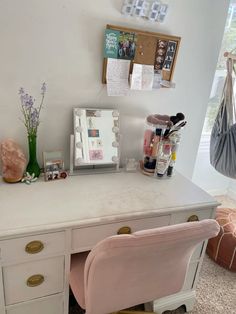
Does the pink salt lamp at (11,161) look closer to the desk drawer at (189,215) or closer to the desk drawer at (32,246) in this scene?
the desk drawer at (32,246)

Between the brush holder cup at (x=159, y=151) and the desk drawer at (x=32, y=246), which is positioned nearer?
the desk drawer at (x=32, y=246)

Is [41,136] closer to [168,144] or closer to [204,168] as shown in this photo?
[168,144]

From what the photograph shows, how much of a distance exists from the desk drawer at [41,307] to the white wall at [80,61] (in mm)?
741

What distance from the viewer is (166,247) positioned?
0.93 meters

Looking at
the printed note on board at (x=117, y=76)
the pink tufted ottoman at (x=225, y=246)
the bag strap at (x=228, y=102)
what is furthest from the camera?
the pink tufted ottoman at (x=225, y=246)

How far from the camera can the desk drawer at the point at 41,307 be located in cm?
115

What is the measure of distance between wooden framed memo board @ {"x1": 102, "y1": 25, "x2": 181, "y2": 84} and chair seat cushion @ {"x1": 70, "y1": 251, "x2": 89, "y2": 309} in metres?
0.91

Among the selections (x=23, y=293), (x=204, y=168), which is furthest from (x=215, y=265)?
(x=23, y=293)

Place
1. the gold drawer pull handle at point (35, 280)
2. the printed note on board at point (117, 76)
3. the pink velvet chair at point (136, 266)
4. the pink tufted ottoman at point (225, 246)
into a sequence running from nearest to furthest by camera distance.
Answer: the pink velvet chair at point (136, 266) < the gold drawer pull handle at point (35, 280) < the printed note on board at point (117, 76) < the pink tufted ottoman at point (225, 246)

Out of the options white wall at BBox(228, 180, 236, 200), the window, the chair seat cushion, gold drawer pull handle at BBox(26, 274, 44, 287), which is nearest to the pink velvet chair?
the chair seat cushion

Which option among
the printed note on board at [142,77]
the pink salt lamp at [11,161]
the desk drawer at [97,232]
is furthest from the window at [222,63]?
the pink salt lamp at [11,161]

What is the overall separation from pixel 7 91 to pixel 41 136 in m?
0.28

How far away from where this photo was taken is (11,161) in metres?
1.27

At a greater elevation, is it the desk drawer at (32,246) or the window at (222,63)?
the window at (222,63)
